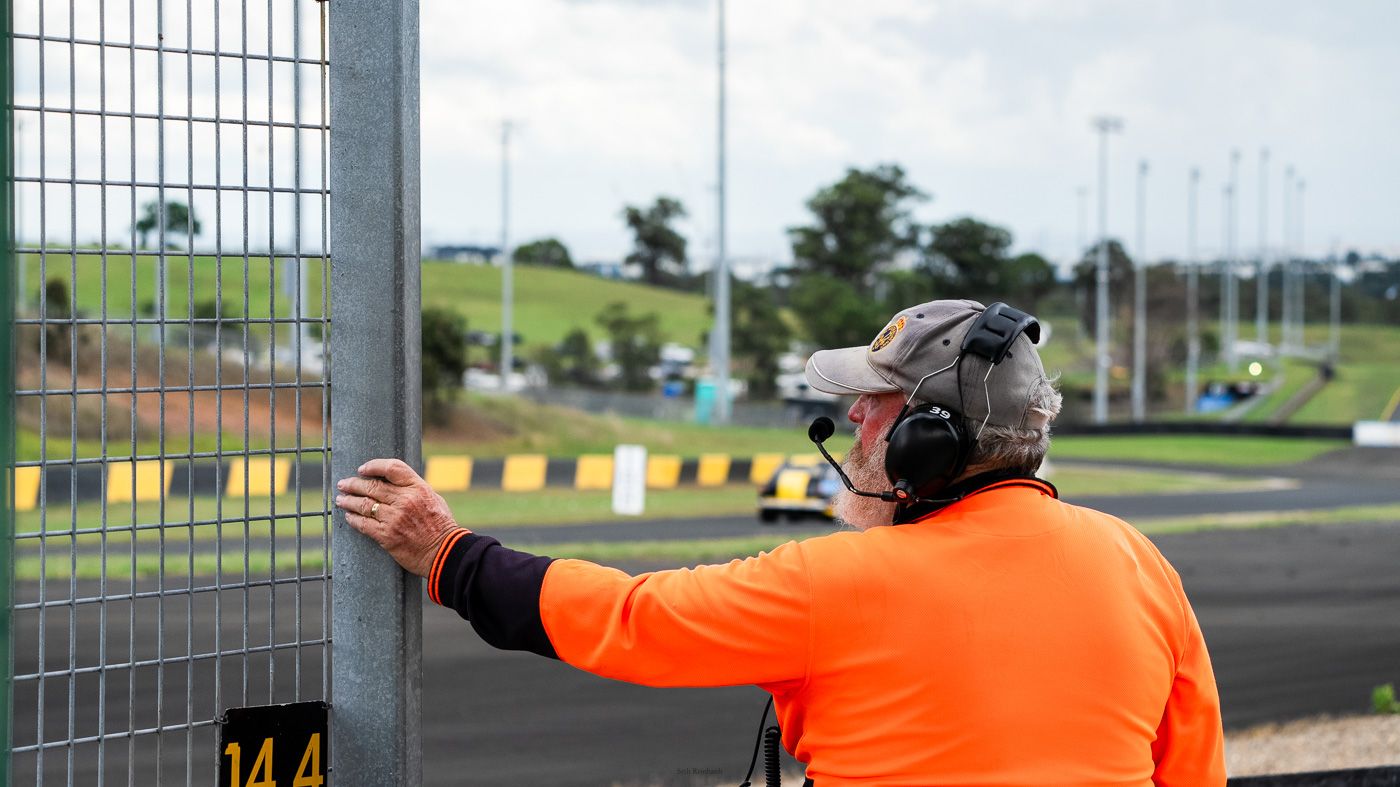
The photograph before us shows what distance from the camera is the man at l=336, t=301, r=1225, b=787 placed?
189cm

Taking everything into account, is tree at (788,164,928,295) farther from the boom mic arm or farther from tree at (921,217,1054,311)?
the boom mic arm

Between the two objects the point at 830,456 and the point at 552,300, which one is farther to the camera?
the point at 552,300

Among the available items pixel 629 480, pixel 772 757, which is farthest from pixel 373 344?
pixel 629 480

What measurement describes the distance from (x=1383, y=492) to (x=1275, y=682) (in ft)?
75.1

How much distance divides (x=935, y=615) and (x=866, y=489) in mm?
389

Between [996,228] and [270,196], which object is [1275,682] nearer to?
[270,196]

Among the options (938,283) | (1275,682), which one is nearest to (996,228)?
(938,283)

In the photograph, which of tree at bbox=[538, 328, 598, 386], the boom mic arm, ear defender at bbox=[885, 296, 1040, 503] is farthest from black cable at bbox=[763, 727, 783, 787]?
tree at bbox=[538, 328, 598, 386]

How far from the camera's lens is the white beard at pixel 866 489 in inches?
85.9

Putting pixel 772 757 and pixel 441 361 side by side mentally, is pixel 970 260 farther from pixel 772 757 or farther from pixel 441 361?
pixel 772 757

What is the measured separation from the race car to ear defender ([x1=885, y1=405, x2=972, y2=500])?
56.5 feet

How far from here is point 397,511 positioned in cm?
220

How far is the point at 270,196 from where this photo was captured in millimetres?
2180

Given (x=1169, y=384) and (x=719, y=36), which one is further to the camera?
(x=1169, y=384)
